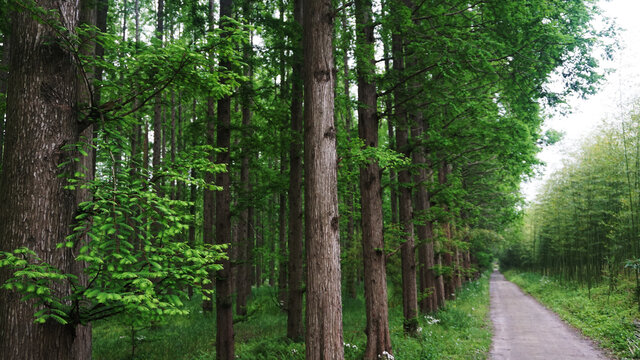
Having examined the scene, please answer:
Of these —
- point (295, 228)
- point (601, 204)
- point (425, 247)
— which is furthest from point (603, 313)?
point (295, 228)

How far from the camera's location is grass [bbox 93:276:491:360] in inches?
358

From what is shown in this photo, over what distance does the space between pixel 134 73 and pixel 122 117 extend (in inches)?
20.6

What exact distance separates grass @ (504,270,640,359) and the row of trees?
1002 mm

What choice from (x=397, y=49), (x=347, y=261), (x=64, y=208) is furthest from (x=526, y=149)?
(x=64, y=208)

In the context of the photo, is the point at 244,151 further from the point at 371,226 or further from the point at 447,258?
the point at 447,258

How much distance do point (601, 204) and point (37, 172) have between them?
2400cm

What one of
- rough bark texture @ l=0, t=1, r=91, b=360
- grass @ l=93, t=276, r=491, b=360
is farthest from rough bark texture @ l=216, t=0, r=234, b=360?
rough bark texture @ l=0, t=1, r=91, b=360

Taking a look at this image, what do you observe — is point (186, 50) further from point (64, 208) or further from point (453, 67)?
point (453, 67)

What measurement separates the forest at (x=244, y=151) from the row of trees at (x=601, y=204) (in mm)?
217

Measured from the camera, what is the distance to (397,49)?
9.49 meters

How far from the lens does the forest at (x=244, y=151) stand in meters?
3.20

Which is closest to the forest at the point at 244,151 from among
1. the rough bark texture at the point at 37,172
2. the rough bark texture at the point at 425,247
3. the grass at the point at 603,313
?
the rough bark texture at the point at 37,172

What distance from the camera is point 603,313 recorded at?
14539mm

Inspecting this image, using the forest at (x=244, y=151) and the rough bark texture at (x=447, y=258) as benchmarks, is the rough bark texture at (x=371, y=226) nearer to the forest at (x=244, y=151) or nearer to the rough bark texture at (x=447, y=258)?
the forest at (x=244, y=151)
